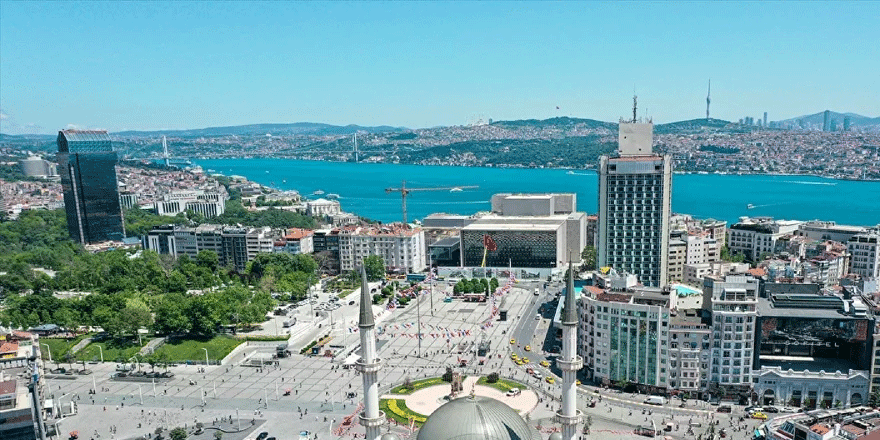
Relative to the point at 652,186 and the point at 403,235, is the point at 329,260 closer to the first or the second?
the point at 403,235

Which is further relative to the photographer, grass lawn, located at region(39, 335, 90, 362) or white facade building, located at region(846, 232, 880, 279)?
white facade building, located at region(846, 232, 880, 279)

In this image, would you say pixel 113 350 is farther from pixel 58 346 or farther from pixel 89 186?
pixel 89 186

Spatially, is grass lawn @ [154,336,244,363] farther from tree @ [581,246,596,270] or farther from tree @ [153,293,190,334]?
tree @ [581,246,596,270]

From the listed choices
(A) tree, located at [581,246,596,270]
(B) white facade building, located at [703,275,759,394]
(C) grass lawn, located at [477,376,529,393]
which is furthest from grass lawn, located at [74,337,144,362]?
(A) tree, located at [581,246,596,270]

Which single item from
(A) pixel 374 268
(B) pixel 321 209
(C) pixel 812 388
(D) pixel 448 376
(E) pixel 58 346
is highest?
(B) pixel 321 209

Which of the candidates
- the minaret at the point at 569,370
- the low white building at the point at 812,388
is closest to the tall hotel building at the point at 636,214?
the low white building at the point at 812,388

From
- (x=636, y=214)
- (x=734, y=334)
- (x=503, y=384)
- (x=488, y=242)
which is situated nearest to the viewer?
(x=734, y=334)

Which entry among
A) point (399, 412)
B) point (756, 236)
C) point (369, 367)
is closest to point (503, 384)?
point (399, 412)

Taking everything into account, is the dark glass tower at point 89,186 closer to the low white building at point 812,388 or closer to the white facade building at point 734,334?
the white facade building at point 734,334

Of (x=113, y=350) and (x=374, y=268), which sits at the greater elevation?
(x=374, y=268)
